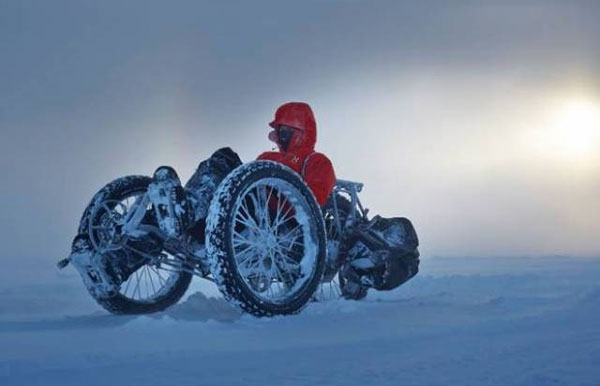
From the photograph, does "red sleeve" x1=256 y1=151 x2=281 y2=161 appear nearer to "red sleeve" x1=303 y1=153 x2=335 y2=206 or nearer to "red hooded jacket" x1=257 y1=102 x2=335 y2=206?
"red hooded jacket" x1=257 y1=102 x2=335 y2=206

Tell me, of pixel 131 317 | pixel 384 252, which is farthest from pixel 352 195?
pixel 131 317

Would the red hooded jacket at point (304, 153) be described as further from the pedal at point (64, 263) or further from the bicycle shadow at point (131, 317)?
the pedal at point (64, 263)

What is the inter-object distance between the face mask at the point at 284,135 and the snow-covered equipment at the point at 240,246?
828 millimetres

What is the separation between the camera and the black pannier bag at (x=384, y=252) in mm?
7980

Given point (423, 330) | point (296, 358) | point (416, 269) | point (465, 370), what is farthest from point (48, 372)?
point (416, 269)

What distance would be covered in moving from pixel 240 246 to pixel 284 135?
4.70ft

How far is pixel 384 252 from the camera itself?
8.05 metres

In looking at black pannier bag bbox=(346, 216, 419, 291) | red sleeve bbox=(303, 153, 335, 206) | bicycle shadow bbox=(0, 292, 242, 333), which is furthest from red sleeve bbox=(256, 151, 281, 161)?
bicycle shadow bbox=(0, 292, 242, 333)

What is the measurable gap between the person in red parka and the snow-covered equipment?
63mm

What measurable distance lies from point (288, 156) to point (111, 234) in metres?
1.85

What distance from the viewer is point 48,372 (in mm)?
4145

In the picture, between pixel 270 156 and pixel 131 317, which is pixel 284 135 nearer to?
pixel 270 156

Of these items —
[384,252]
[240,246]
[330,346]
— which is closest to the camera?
[330,346]

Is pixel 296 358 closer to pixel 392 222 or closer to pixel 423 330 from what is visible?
pixel 423 330
